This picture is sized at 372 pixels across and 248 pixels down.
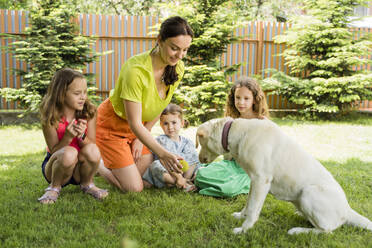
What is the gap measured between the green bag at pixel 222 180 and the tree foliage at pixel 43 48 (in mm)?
6172

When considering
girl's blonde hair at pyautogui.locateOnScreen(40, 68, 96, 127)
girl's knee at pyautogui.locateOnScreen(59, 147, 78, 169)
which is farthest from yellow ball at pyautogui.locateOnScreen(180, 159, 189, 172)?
girl's blonde hair at pyautogui.locateOnScreen(40, 68, 96, 127)

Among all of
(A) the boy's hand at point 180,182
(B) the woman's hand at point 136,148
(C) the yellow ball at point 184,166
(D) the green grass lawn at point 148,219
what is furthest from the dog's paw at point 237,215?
(B) the woman's hand at point 136,148

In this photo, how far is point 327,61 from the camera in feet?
31.6

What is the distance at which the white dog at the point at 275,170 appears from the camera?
2629 millimetres

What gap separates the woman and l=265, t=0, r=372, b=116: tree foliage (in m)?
6.94

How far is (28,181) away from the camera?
4.14 metres

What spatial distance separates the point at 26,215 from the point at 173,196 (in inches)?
60.1

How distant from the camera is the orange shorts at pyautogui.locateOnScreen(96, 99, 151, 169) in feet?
12.9

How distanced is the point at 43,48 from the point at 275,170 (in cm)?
763

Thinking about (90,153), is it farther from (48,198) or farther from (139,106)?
(139,106)

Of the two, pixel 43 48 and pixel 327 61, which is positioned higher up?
pixel 43 48

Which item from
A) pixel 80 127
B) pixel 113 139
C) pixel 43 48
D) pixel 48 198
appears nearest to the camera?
pixel 80 127

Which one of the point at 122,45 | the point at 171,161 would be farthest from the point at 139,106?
the point at 122,45

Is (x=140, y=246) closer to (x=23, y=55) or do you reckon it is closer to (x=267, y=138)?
(x=267, y=138)
